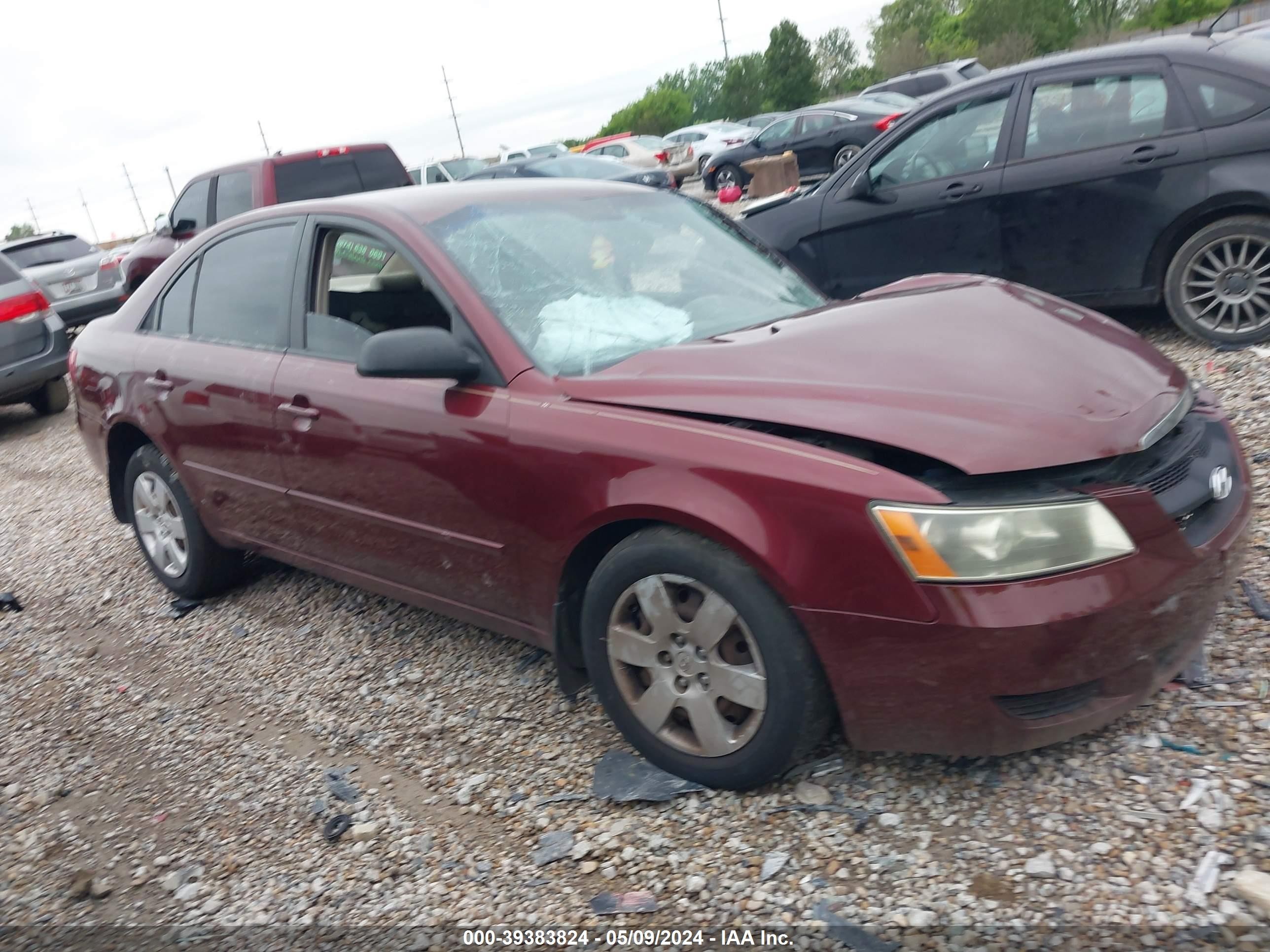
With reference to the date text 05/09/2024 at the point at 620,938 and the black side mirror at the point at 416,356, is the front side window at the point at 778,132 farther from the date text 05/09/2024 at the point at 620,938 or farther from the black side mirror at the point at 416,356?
the date text 05/09/2024 at the point at 620,938

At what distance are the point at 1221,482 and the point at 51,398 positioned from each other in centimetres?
1108

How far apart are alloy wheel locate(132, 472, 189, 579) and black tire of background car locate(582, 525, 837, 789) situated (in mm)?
2699

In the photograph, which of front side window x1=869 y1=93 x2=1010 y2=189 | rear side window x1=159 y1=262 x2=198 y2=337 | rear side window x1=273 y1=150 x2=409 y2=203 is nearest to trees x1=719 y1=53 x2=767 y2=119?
rear side window x1=273 y1=150 x2=409 y2=203

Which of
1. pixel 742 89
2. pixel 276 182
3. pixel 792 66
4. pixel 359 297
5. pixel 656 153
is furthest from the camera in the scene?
pixel 742 89

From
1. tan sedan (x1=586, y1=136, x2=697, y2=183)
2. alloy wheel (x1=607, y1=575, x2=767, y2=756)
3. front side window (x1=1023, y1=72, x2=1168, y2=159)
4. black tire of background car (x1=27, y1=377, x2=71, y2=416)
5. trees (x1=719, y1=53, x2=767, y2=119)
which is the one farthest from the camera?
trees (x1=719, y1=53, x2=767, y2=119)

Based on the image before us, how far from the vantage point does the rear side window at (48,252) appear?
45.9ft

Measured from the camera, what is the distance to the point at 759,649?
8.80ft

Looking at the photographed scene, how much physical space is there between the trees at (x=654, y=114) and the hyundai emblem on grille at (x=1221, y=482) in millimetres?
74744

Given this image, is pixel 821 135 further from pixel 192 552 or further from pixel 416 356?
pixel 416 356

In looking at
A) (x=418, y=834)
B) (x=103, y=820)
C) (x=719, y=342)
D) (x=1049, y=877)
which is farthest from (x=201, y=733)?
(x=1049, y=877)

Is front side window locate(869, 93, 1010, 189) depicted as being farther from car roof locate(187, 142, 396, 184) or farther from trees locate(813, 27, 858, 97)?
trees locate(813, 27, 858, 97)

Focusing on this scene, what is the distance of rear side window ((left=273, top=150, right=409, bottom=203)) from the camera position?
34.4 feet

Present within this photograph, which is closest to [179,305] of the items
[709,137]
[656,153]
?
[656,153]

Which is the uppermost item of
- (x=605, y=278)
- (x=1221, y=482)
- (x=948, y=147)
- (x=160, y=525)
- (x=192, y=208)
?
(x=192, y=208)
